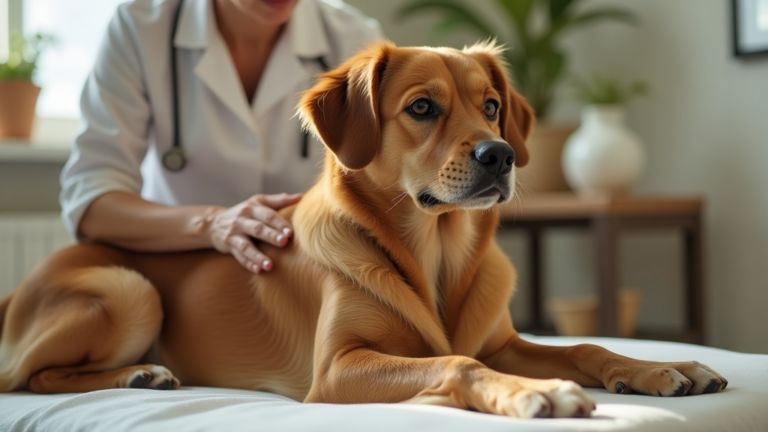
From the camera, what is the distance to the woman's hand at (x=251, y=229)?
1.56 metres

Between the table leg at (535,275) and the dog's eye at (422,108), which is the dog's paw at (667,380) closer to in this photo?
the dog's eye at (422,108)

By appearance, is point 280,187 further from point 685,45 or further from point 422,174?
point 685,45

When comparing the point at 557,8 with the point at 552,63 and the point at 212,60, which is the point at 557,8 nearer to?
the point at 552,63

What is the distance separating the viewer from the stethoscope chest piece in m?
2.03

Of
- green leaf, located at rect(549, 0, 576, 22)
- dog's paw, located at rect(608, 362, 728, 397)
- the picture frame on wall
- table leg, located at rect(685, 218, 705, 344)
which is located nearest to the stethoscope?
dog's paw, located at rect(608, 362, 728, 397)

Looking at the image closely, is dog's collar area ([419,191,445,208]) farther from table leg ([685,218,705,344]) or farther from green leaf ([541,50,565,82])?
green leaf ([541,50,565,82])

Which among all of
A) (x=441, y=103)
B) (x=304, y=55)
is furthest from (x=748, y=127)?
(x=441, y=103)

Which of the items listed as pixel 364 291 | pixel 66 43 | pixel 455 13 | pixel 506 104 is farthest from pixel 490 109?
pixel 66 43

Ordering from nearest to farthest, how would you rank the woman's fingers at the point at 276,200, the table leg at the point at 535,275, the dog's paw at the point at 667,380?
the dog's paw at the point at 667,380, the woman's fingers at the point at 276,200, the table leg at the point at 535,275

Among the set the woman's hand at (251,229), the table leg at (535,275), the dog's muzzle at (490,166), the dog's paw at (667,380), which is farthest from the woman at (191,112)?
the table leg at (535,275)

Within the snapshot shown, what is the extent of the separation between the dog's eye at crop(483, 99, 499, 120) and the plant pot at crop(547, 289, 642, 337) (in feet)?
5.69

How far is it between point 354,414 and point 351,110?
63 cm

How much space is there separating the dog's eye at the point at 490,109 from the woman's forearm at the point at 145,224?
0.62m

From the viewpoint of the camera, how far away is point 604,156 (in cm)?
304
